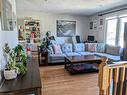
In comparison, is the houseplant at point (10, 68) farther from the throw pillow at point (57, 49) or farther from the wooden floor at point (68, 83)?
the throw pillow at point (57, 49)

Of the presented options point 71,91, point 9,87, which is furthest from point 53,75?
point 9,87

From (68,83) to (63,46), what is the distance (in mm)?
2497

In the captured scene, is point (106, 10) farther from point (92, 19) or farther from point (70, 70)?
point (70, 70)

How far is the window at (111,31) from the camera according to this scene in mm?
5555

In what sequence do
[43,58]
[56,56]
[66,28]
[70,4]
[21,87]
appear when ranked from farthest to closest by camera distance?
1. [66,28]
2. [43,58]
3. [56,56]
4. [70,4]
5. [21,87]

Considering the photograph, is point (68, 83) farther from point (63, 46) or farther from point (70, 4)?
point (70, 4)

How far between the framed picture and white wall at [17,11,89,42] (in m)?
0.18

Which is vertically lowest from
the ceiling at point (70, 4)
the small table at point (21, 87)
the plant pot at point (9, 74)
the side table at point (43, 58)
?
the side table at point (43, 58)

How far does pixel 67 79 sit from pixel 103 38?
3513 millimetres

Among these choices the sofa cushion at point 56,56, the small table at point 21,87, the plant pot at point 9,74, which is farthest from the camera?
the sofa cushion at point 56,56

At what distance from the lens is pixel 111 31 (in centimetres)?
578

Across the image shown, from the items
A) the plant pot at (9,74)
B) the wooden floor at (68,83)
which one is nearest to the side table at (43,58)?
the wooden floor at (68,83)

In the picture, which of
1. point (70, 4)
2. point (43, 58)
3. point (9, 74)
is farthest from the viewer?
point (43, 58)

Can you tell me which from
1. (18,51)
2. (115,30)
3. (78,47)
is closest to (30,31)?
(78,47)
